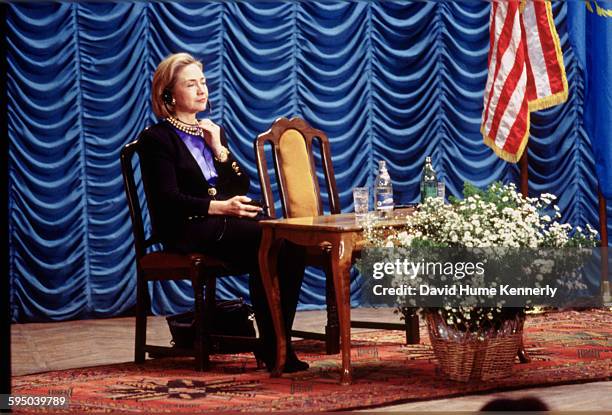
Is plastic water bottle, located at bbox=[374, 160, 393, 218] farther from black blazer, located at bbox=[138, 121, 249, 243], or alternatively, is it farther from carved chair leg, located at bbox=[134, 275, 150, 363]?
carved chair leg, located at bbox=[134, 275, 150, 363]

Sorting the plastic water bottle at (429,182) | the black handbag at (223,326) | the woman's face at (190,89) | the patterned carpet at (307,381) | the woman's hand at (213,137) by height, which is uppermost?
the woman's face at (190,89)

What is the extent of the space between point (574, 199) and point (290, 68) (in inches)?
86.0

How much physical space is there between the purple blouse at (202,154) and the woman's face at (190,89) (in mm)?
125

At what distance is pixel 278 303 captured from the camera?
13.1 feet

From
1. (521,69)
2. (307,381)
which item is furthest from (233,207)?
(521,69)

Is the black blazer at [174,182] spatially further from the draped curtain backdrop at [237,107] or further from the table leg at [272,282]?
the draped curtain backdrop at [237,107]

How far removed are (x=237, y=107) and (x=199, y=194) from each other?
2.07m

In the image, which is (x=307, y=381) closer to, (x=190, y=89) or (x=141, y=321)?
(x=141, y=321)

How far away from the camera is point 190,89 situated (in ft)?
14.0

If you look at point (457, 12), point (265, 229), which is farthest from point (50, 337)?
point (457, 12)

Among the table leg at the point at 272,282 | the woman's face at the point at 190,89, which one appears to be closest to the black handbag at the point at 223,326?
the table leg at the point at 272,282

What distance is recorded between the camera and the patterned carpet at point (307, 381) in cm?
342

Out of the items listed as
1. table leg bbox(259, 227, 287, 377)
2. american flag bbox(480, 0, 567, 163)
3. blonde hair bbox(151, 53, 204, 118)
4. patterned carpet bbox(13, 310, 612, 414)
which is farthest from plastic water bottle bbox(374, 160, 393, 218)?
american flag bbox(480, 0, 567, 163)

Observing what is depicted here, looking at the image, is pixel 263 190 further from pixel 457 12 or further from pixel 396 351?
pixel 457 12
